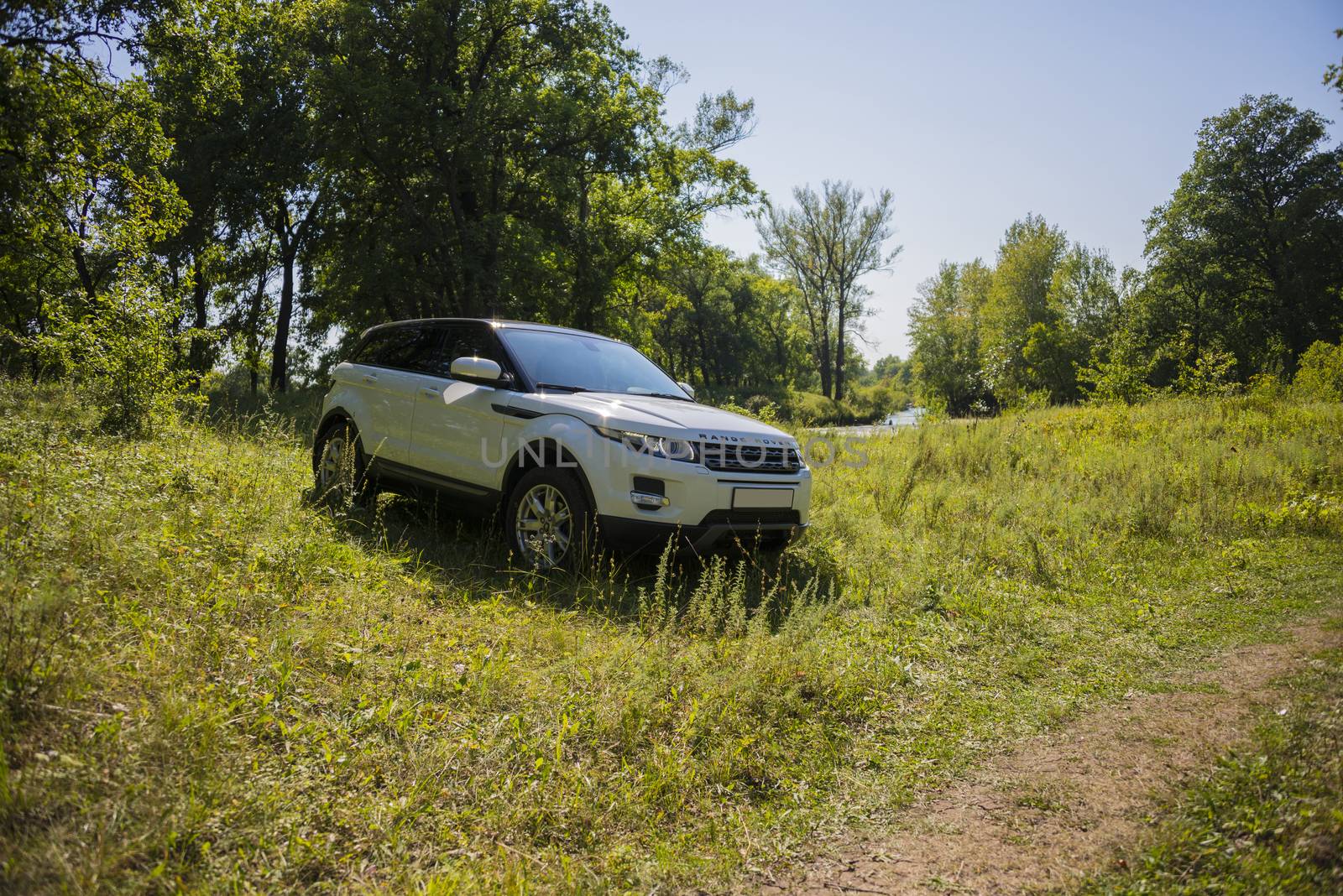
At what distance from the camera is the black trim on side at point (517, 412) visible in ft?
18.7

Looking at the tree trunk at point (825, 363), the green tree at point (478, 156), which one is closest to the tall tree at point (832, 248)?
the tree trunk at point (825, 363)

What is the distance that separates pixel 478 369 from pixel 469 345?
87 cm

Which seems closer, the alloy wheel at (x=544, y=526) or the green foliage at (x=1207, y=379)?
the alloy wheel at (x=544, y=526)

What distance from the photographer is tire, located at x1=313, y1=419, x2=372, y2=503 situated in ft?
22.4

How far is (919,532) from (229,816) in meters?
6.69

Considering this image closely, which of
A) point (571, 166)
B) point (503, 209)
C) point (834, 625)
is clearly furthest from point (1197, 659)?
point (503, 209)

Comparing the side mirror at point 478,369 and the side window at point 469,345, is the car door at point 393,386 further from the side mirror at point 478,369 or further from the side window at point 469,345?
the side mirror at point 478,369

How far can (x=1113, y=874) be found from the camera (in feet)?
8.16

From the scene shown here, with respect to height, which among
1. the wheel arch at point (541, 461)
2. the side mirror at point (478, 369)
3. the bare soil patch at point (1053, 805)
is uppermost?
the side mirror at point (478, 369)

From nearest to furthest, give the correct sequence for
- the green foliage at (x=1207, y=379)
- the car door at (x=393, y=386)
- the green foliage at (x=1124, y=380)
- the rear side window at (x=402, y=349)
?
the car door at (x=393, y=386)
the rear side window at (x=402, y=349)
the green foliage at (x=1207, y=379)
the green foliage at (x=1124, y=380)

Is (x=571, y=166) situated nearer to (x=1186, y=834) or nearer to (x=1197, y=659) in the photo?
(x=1197, y=659)

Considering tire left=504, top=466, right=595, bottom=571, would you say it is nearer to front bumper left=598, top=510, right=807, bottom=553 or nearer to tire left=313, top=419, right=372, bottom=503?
front bumper left=598, top=510, right=807, bottom=553

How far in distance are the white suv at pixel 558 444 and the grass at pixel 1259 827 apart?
10.2 feet

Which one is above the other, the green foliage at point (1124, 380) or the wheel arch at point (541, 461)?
the green foliage at point (1124, 380)
